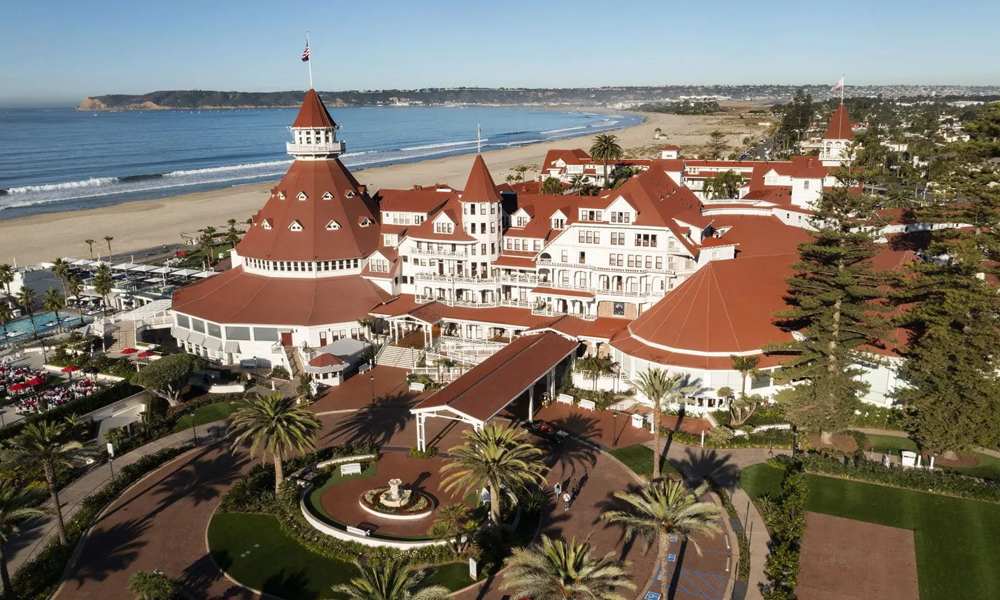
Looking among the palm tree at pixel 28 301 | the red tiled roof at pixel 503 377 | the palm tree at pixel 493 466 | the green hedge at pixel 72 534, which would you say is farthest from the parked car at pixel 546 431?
the palm tree at pixel 28 301

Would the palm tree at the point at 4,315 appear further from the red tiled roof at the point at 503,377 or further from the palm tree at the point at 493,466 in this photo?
the palm tree at the point at 493,466

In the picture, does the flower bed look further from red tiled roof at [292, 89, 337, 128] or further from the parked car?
red tiled roof at [292, 89, 337, 128]

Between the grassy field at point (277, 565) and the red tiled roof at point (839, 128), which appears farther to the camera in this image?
the red tiled roof at point (839, 128)

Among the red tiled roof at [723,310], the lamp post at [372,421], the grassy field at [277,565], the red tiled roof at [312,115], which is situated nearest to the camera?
the grassy field at [277,565]

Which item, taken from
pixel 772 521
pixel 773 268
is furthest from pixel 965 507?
pixel 773 268

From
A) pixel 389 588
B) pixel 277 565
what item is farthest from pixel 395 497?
pixel 389 588

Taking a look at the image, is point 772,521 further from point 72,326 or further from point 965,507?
point 72,326
